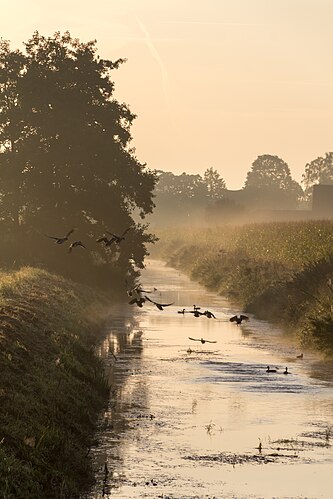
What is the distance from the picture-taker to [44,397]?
21.3 metres

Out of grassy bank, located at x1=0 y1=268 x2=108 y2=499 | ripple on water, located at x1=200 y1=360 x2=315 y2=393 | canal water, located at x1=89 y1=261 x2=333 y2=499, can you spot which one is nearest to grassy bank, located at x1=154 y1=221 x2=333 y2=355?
canal water, located at x1=89 y1=261 x2=333 y2=499

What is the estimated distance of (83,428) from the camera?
2169 centimetres

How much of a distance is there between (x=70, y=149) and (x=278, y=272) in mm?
11847

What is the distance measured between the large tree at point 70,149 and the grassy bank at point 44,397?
727 inches

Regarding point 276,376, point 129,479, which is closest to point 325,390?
point 276,376

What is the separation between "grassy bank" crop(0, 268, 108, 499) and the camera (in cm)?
1684

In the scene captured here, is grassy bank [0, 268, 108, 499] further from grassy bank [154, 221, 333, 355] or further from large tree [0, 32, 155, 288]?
large tree [0, 32, 155, 288]

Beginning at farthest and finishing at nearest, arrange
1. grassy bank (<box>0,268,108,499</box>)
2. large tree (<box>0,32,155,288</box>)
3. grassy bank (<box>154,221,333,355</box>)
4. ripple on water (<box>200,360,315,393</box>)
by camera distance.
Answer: large tree (<box>0,32,155,288</box>) → grassy bank (<box>154,221,333,355</box>) → ripple on water (<box>200,360,315,393</box>) → grassy bank (<box>0,268,108,499</box>)

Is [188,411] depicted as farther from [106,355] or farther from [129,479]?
[106,355]

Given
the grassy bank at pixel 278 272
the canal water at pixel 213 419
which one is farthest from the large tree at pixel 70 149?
the canal water at pixel 213 419

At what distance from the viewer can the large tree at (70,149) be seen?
184 ft

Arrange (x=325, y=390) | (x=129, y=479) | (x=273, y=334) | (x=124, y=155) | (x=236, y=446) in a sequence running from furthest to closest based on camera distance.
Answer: (x=124, y=155)
(x=273, y=334)
(x=325, y=390)
(x=236, y=446)
(x=129, y=479)

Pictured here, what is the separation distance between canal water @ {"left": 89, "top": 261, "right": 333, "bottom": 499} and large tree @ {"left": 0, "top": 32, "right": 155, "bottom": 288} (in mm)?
15282

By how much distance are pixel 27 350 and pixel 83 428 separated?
4.04 metres
